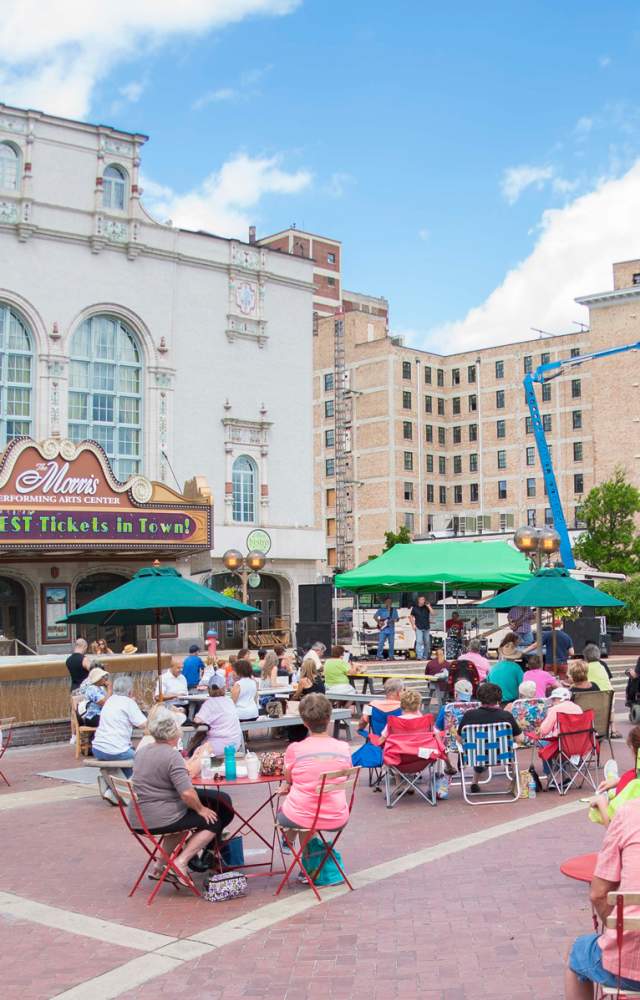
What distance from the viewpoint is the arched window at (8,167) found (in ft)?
128

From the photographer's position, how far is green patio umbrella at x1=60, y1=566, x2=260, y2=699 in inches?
575

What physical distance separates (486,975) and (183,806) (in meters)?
2.91

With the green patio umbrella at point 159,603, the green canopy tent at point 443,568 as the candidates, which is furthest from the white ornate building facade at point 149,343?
the green patio umbrella at point 159,603

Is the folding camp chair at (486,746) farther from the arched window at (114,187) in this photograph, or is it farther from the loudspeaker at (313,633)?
the arched window at (114,187)

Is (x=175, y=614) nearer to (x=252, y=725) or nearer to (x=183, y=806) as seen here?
(x=252, y=725)

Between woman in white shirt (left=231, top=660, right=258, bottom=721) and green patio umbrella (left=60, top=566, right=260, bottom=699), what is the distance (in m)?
1.10

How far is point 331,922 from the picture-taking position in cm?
743

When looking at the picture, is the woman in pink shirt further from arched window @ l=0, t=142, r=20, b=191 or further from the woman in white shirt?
arched window @ l=0, t=142, r=20, b=191

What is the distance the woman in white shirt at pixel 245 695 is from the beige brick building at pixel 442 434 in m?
64.4

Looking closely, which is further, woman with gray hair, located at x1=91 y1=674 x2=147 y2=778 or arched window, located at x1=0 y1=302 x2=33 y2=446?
arched window, located at x1=0 y1=302 x2=33 y2=446

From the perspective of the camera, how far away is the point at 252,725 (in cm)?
1462

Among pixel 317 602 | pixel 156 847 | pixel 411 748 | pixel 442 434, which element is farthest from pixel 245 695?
pixel 442 434

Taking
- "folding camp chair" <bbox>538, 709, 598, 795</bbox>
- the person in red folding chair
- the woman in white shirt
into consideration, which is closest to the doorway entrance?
the woman in white shirt

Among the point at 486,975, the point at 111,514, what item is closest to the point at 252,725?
the point at 486,975
